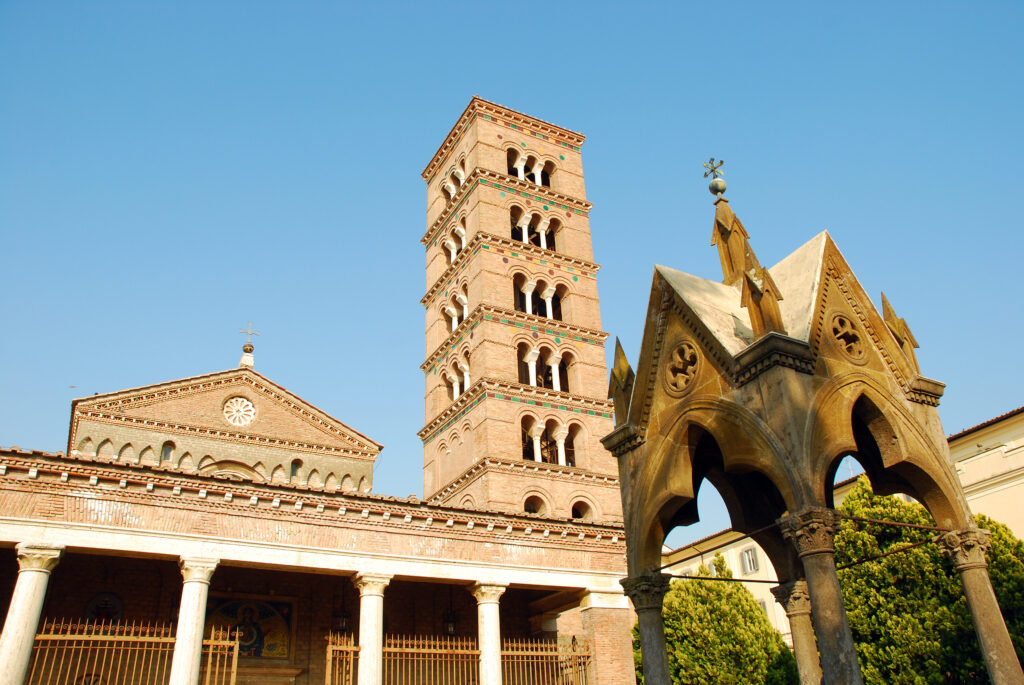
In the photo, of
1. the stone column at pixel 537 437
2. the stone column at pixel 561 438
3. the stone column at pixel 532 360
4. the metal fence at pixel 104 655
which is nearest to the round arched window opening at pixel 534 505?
the stone column at pixel 537 437

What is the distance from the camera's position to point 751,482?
9.52m

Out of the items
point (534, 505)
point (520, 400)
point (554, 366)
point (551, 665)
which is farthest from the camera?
point (554, 366)

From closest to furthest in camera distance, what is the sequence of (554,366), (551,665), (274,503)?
(274,503)
(551,665)
(554,366)

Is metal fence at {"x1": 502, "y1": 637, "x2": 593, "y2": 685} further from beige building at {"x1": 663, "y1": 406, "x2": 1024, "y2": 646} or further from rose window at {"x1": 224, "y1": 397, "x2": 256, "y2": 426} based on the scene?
rose window at {"x1": 224, "y1": 397, "x2": 256, "y2": 426}

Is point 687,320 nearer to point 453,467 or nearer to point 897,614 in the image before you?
point 897,614

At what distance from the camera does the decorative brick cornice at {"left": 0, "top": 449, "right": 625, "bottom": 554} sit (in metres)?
13.7

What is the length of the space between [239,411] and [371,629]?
46.5 ft

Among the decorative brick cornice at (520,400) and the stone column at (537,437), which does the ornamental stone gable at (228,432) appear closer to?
the decorative brick cornice at (520,400)

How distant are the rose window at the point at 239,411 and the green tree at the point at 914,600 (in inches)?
721

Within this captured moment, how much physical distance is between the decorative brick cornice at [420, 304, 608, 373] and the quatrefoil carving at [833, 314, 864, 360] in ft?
71.9

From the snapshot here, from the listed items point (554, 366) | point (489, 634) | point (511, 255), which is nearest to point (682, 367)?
point (489, 634)

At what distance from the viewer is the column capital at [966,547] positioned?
25.6 ft

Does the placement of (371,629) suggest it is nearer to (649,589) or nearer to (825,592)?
(649,589)

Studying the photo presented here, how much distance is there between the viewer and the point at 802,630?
8820mm
